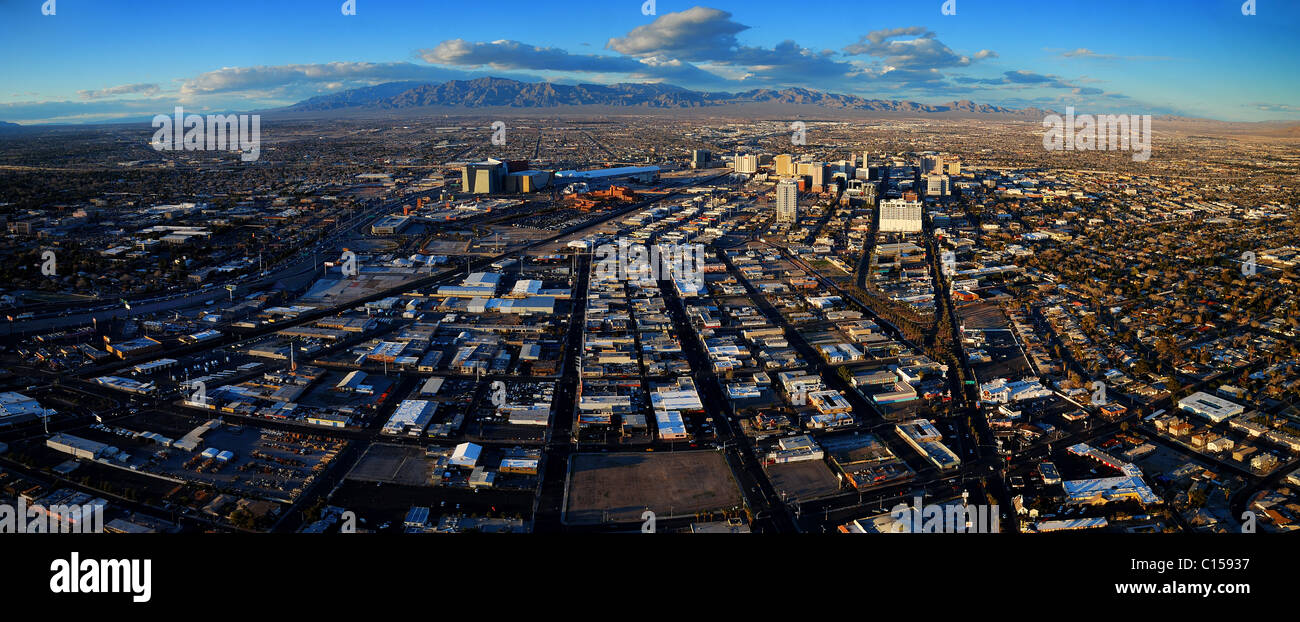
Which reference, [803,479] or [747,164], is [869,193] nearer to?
[747,164]

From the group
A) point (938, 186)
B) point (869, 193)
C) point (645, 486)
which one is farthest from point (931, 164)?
point (645, 486)

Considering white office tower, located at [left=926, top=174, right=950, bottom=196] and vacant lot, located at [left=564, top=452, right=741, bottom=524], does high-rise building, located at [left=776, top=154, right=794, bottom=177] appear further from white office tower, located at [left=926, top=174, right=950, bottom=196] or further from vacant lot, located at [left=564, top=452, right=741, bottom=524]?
vacant lot, located at [left=564, top=452, right=741, bottom=524]

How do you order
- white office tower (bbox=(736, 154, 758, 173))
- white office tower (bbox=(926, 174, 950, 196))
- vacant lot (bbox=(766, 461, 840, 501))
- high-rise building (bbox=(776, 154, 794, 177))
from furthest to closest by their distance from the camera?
1. white office tower (bbox=(736, 154, 758, 173))
2. high-rise building (bbox=(776, 154, 794, 177))
3. white office tower (bbox=(926, 174, 950, 196))
4. vacant lot (bbox=(766, 461, 840, 501))

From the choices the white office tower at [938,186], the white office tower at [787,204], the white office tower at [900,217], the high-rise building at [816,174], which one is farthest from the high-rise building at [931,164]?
the white office tower at [787,204]

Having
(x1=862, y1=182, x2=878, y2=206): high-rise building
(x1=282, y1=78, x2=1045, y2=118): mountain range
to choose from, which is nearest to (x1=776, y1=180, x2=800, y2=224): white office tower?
(x1=862, y1=182, x2=878, y2=206): high-rise building

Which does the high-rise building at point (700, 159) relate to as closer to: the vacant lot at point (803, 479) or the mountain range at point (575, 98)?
the vacant lot at point (803, 479)

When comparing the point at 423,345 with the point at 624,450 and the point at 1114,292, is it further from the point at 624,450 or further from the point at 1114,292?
the point at 1114,292

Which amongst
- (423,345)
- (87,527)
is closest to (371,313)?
(423,345)
